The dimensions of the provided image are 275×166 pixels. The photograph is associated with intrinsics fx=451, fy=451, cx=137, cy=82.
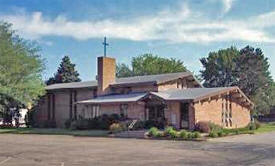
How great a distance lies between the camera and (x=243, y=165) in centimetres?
1588

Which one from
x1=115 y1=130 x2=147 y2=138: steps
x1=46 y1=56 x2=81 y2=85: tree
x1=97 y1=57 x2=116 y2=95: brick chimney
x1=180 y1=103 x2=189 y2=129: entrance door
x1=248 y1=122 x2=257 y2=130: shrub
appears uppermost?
x1=46 y1=56 x2=81 y2=85: tree

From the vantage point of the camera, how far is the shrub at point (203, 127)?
1388 inches

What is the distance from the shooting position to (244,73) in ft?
245

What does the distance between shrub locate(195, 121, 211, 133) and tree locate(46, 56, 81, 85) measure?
41408 millimetres

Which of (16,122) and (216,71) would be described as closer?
(16,122)

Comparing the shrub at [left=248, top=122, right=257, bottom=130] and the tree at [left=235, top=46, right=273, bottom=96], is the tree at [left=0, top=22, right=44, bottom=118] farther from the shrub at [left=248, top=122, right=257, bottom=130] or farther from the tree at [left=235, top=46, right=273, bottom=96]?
the tree at [left=235, top=46, right=273, bottom=96]

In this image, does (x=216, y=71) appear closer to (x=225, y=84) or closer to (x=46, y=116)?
(x=225, y=84)

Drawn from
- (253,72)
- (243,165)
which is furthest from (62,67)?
(243,165)

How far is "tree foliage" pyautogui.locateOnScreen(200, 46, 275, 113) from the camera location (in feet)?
237

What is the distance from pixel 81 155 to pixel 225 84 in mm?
59925

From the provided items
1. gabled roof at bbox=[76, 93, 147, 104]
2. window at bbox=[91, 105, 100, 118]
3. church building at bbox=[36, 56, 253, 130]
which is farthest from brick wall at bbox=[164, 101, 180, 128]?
window at bbox=[91, 105, 100, 118]

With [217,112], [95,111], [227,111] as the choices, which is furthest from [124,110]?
[227,111]

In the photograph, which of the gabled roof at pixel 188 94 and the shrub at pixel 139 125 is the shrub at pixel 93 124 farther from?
the gabled roof at pixel 188 94

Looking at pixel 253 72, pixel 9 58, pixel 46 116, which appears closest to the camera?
pixel 9 58
